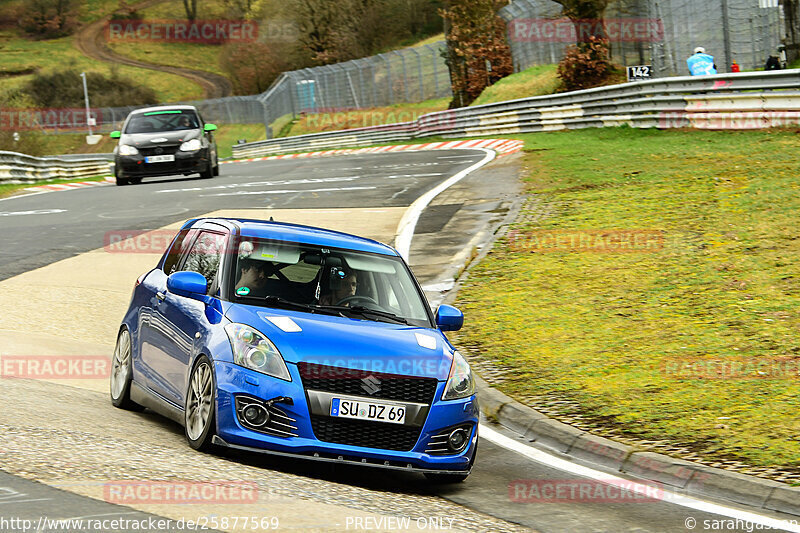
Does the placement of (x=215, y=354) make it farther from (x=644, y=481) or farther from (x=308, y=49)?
(x=308, y=49)

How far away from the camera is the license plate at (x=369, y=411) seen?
Result: 6.80 meters

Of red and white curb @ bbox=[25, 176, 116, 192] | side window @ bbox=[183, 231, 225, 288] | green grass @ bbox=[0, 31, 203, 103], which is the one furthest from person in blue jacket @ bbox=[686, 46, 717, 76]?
green grass @ bbox=[0, 31, 203, 103]

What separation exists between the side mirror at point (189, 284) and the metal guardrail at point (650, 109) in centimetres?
1820

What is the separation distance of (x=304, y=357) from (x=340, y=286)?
116cm

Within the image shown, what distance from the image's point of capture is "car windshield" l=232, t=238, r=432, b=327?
25.2 feet

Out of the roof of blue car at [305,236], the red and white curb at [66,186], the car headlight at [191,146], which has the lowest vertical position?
the red and white curb at [66,186]

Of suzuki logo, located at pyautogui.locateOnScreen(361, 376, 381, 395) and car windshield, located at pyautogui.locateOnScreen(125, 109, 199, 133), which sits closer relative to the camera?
suzuki logo, located at pyautogui.locateOnScreen(361, 376, 381, 395)

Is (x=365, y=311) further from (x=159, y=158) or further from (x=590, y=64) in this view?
(x=590, y=64)

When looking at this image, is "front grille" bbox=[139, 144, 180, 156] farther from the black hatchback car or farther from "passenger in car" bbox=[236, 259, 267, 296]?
"passenger in car" bbox=[236, 259, 267, 296]

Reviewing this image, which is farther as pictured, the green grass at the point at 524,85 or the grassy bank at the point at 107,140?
the grassy bank at the point at 107,140

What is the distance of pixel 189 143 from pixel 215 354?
2211cm

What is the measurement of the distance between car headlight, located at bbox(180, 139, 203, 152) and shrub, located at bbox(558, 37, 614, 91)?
16586 millimetres

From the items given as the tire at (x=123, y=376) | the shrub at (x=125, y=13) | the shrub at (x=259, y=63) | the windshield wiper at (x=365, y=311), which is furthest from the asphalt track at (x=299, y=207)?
the shrub at (x=125, y=13)

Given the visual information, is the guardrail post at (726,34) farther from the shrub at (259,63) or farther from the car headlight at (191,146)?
the shrub at (259,63)
